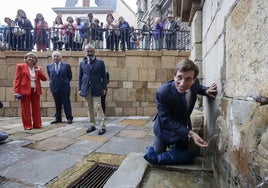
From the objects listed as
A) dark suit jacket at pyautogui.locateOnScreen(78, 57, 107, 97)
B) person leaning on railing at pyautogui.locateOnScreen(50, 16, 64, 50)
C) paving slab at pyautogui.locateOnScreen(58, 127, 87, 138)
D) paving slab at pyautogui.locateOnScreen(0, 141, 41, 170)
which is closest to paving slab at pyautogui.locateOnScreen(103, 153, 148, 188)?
paving slab at pyautogui.locateOnScreen(0, 141, 41, 170)

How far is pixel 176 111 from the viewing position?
2.59 metres

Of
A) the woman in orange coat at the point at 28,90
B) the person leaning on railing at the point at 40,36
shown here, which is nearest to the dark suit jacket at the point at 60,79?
the woman in orange coat at the point at 28,90

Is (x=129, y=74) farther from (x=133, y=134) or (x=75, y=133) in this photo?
(x=75, y=133)

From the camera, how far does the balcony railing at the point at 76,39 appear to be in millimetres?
9039

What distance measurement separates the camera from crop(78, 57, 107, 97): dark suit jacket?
205 inches

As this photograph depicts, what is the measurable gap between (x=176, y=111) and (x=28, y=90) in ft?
13.4

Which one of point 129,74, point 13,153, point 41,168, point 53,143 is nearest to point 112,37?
point 129,74

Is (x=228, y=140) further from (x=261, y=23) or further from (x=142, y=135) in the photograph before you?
(x=142, y=135)

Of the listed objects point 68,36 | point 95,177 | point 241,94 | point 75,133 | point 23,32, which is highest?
point 23,32

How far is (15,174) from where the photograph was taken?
293 cm

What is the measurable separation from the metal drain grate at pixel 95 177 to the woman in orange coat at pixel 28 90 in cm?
306

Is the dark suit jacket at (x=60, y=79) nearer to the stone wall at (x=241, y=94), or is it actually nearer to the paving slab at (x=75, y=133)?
the paving slab at (x=75, y=133)

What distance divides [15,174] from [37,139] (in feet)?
5.85

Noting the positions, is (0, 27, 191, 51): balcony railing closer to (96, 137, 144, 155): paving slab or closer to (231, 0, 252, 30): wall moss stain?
(96, 137, 144, 155): paving slab
